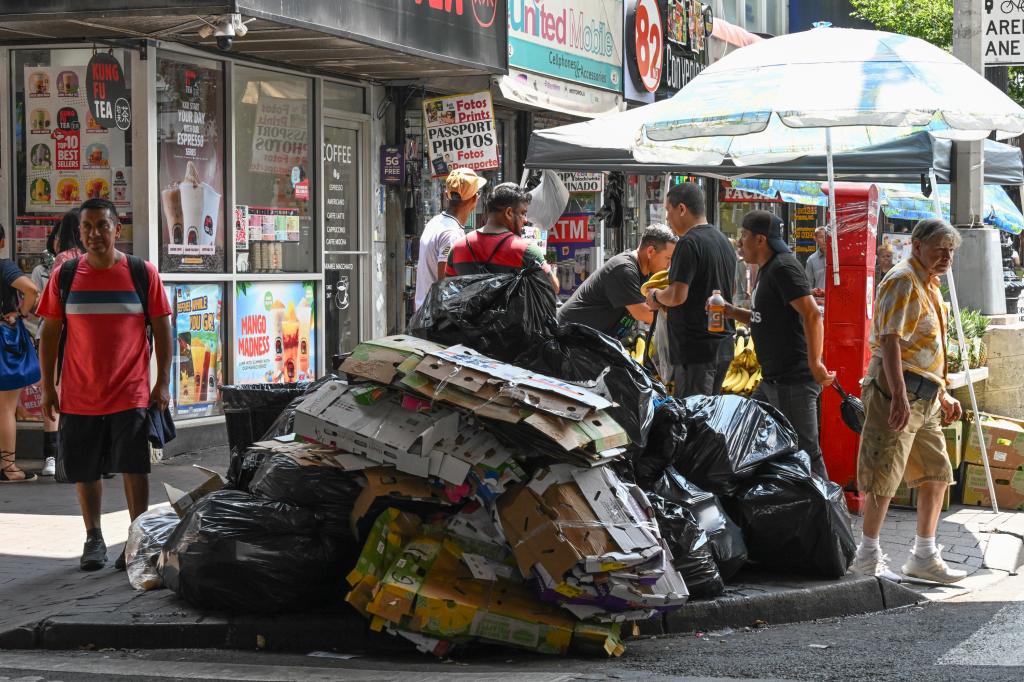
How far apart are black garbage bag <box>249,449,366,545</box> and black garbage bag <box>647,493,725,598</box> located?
1339 mm

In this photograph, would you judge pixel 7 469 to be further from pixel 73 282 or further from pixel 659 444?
pixel 659 444

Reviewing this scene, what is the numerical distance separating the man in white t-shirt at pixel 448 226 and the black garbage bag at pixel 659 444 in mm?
2453

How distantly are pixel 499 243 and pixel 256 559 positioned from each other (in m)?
2.49

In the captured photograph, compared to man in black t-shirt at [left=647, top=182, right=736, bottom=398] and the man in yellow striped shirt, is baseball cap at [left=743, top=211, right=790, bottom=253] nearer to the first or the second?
man in black t-shirt at [left=647, top=182, right=736, bottom=398]

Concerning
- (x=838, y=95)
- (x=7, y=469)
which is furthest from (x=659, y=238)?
(x=7, y=469)

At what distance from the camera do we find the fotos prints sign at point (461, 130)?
12.7 m

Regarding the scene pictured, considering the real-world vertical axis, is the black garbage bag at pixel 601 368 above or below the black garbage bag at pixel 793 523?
above

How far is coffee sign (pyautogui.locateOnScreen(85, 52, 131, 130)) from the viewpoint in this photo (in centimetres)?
938

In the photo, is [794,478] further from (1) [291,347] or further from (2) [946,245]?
(1) [291,347]

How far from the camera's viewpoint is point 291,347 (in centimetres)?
1150

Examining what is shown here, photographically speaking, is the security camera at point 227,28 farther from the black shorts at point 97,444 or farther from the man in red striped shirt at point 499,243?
the black shorts at point 97,444

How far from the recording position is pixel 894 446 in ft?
22.6

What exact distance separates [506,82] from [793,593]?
7.92 meters

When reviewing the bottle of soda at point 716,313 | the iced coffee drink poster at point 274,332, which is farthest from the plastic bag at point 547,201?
the bottle of soda at point 716,313
